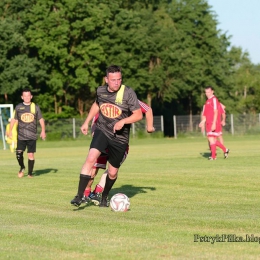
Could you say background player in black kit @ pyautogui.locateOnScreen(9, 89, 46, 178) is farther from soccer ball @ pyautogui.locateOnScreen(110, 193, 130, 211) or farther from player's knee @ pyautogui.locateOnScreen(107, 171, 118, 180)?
soccer ball @ pyautogui.locateOnScreen(110, 193, 130, 211)

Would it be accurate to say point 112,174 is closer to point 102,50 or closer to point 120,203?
point 120,203

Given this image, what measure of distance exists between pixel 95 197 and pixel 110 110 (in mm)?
1706

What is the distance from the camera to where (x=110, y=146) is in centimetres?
1205

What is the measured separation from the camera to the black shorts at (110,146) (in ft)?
39.2

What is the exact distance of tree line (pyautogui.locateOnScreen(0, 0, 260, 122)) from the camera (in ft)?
214

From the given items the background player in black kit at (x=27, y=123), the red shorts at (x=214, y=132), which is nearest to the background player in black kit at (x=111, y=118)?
the background player in black kit at (x=27, y=123)

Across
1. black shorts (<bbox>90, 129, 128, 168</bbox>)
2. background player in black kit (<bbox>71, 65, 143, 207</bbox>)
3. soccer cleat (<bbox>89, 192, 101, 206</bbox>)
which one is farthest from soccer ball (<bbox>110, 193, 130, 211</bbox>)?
soccer cleat (<bbox>89, 192, 101, 206</bbox>)

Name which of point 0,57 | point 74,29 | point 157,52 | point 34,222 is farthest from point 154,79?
point 34,222

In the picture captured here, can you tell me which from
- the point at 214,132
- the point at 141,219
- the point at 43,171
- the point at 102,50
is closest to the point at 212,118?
the point at 214,132

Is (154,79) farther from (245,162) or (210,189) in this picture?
(210,189)

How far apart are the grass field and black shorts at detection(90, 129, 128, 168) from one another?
2.64 ft

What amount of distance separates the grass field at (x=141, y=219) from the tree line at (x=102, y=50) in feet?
153

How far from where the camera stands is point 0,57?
63188 mm

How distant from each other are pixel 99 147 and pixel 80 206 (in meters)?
1.16
